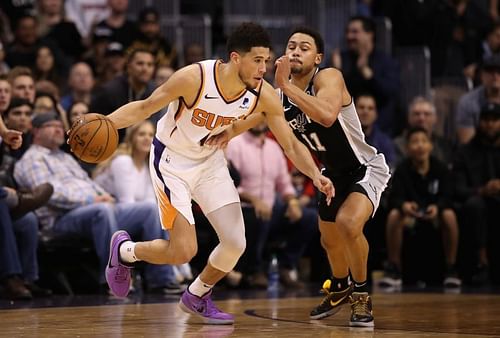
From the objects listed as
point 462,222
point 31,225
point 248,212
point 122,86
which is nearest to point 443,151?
point 462,222

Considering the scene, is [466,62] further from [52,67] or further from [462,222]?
[52,67]

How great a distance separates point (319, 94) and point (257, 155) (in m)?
3.88

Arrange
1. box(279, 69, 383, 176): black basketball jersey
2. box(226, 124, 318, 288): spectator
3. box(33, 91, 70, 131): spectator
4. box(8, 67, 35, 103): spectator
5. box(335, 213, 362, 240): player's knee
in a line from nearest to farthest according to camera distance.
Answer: box(335, 213, 362, 240): player's knee
box(279, 69, 383, 176): black basketball jersey
box(8, 67, 35, 103): spectator
box(33, 91, 70, 131): spectator
box(226, 124, 318, 288): spectator

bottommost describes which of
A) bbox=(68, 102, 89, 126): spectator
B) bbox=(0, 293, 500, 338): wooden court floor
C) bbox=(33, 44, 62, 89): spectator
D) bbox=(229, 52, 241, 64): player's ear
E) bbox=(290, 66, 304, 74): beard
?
bbox=(0, 293, 500, 338): wooden court floor

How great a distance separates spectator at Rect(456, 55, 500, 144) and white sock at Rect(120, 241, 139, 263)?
5805mm

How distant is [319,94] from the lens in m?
6.66

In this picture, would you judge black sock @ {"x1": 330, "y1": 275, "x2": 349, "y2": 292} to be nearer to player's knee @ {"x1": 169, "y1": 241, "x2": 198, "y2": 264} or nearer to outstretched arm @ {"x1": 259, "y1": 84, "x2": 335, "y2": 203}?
outstretched arm @ {"x1": 259, "y1": 84, "x2": 335, "y2": 203}

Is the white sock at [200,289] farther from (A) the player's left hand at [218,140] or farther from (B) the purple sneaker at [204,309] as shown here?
(A) the player's left hand at [218,140]

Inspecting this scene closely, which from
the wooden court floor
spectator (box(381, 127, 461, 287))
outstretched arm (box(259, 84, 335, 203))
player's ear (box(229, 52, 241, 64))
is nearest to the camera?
the wooden court floor

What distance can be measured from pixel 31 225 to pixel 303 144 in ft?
9.47

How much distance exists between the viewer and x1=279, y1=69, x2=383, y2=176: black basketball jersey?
700 centimetres

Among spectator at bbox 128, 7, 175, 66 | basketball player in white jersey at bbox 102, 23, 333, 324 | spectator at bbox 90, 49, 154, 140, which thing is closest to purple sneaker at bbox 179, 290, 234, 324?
basketball player in white jersey at bbox 102, 23, 333, 324

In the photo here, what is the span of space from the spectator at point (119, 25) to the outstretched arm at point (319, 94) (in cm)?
559

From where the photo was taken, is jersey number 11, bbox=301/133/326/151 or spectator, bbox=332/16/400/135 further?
spectator, bbox=332/16/400/135
